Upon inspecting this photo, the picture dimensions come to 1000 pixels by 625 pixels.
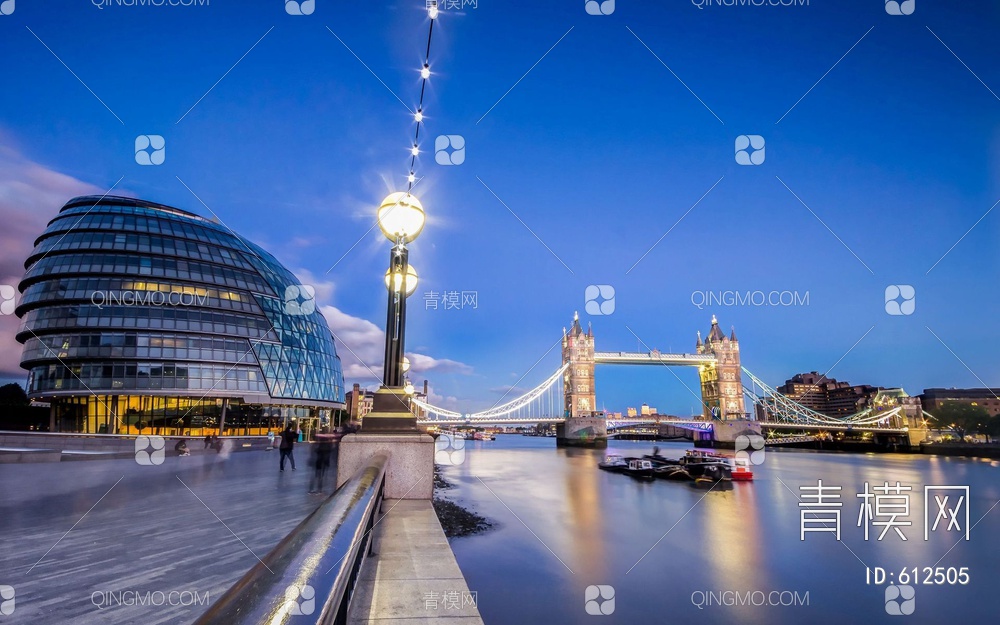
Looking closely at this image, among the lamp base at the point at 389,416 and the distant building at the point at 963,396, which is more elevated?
the lamp base at the point at 389,416

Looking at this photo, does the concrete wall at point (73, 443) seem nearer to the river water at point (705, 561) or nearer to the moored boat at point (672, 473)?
the river water at point (705, 561)

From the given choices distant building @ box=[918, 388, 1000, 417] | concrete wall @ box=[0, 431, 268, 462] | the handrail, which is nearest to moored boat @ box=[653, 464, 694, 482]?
concrete wall @ box=[0, 431, 268, 462]

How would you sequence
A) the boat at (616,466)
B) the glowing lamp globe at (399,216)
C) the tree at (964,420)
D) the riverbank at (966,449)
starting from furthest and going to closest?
the tree at (964,420), the riverbank at (966,449), the boat at (616,466), the glowing lamp globe at (399,216)

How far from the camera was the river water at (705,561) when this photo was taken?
36.2 ft

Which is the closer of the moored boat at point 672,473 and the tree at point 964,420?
the moored boat at point 672,473

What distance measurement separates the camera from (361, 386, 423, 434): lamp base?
744cm

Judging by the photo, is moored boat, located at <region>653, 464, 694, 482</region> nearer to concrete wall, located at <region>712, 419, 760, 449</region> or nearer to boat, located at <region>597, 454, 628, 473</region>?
boat, located at <region>597, 454, 628, 473</region>

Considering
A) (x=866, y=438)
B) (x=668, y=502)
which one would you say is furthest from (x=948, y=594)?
(x=866, y=438)

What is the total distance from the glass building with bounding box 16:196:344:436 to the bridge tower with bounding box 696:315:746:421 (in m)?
85.2

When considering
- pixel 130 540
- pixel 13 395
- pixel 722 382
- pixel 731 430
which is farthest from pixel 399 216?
pixel 722 382

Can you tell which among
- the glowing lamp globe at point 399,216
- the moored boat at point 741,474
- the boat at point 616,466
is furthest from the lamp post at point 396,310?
the moored boat at point 741,474

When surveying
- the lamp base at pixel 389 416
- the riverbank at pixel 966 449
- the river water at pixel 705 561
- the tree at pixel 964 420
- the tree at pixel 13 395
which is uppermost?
the lamp base at pixel 389 416

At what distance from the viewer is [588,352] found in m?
107

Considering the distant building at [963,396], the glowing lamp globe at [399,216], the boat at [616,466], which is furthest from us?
the distant building at [963,396]
